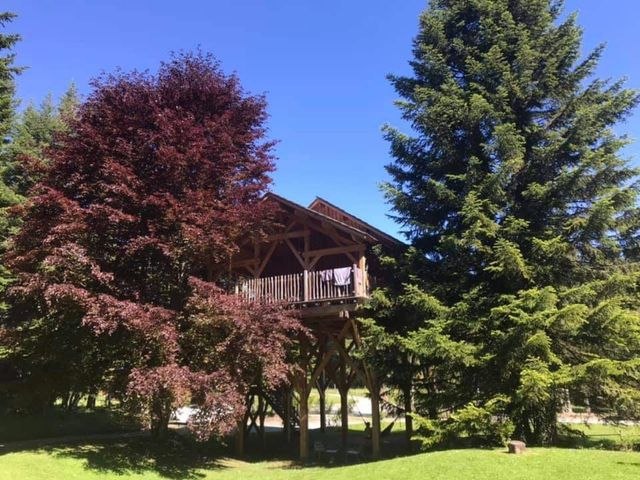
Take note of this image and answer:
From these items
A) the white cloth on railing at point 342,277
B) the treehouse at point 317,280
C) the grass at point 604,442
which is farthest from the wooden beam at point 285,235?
the grass at point 604,442

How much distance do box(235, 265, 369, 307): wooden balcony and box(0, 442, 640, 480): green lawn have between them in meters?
4.86

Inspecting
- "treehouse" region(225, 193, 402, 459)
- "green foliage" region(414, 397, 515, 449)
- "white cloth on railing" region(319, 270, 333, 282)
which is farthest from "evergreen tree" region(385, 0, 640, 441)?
"white cloth on railing" region(319, 270, 333, 282)

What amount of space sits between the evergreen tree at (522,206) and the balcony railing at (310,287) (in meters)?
2.06

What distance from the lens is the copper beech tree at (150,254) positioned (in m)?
13.9

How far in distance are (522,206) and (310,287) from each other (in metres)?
6.79

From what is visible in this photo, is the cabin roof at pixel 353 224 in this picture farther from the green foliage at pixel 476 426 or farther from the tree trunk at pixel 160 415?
the tree trunk at pixel 160 415

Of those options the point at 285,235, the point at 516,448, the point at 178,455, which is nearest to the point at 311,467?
the point at 178,455

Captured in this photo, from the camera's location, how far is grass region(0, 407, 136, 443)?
21708 millimetres

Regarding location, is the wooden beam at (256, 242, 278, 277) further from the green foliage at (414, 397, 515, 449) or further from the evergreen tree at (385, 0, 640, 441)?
the green foliage at (414, 397, 515, 449)

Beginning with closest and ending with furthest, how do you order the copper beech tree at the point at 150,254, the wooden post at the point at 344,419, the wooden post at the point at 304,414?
the copper beech tree at the point at 150,254 → the wooden post at the point at 304,414 → the wooden post at the point at 344,419

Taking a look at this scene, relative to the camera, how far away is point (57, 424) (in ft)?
81.9

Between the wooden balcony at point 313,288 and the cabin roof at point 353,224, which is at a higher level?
the cabin roof at point 353,224

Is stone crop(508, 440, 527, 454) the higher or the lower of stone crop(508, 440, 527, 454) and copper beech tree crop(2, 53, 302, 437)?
the lower

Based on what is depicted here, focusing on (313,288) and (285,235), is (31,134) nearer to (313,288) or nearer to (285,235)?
(285,235)
